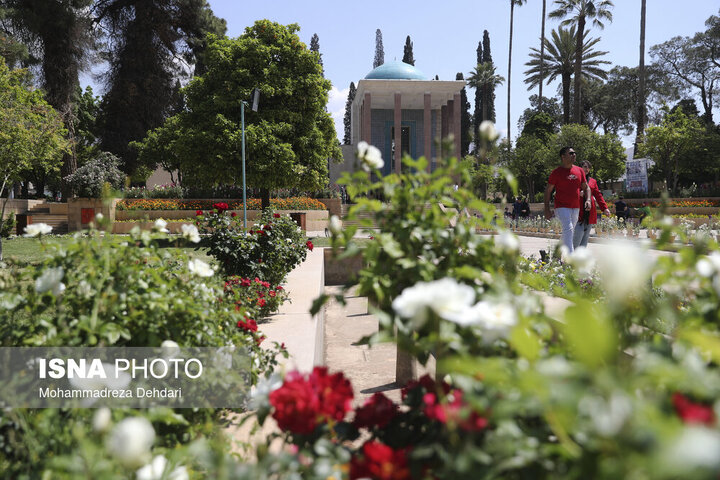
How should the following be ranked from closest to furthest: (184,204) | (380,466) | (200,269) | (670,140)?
1. (380,466)
2. (200,269)
3. (184,204)
4. (670,140)

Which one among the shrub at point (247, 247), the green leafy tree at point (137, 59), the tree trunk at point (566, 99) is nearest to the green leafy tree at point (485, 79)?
the tree trunk at point (566, 99)

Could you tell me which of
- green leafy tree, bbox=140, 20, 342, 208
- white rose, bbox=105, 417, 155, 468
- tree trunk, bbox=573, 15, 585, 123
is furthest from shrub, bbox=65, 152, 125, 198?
tree trunk, bbox=573, 15, 585, 123

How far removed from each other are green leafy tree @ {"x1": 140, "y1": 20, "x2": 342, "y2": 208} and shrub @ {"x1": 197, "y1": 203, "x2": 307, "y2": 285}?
926 centimetres

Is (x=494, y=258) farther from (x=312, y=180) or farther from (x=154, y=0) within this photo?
(x=154, y=0)

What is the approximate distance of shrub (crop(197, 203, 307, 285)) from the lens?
16.7 ft

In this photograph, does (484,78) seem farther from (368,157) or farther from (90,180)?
(368,157)

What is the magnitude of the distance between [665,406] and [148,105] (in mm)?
29199

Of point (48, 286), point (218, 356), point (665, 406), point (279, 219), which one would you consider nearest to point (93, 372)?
point (48, 286)

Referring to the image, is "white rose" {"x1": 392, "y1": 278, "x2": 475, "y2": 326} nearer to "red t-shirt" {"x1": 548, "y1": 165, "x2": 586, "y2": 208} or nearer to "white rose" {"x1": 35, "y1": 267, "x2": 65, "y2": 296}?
"white rose" {"x1": 35, "y1": 267, "x2": 65, "y2": 296}

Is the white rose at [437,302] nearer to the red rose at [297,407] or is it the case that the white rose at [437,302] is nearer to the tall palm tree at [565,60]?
the red rose at [297,407]

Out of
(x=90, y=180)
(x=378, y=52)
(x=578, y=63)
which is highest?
(x=378, y=52)

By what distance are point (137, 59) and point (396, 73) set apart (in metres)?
16.4

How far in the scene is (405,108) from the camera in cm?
3703

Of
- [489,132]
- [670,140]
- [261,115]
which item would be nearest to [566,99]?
[670,140]
